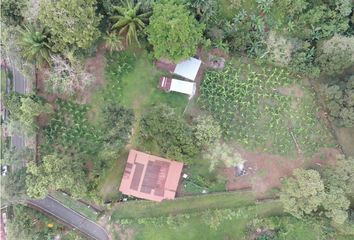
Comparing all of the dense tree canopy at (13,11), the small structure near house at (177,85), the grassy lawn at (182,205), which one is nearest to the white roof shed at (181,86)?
the small structure near house at (177,85)

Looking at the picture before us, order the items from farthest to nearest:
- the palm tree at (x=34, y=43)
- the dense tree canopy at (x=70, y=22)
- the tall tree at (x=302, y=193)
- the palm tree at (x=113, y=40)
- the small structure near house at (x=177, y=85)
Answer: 1. the small structure near house at (x=177, y=85)
2. the palm tree at (x=113, y=40)
3. the tall tree at (x=302, y=193)
4. the palm tree at (x=34, y=43)
5. the dense tree canopy at (x=70, y=22)

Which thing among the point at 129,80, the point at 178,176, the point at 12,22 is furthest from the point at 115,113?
the point at 12,22

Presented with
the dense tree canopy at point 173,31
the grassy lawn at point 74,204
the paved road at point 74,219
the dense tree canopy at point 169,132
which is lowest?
the paved road at point 74,219

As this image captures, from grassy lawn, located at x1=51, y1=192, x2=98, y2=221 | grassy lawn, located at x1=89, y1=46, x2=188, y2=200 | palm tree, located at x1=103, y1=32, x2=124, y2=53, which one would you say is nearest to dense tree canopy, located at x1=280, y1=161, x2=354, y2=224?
grassy lawn, located at x1=89, y1=46, x2=188, y2=200

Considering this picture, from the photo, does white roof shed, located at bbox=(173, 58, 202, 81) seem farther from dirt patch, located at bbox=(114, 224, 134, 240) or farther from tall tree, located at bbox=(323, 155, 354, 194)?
dirt patch, located at bbox=(114, 224, 134, 240)

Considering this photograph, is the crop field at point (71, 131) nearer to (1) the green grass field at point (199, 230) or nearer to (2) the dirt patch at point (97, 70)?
(2) the dirt patch at point (97, 70)

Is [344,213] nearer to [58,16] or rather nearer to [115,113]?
[115,113]
